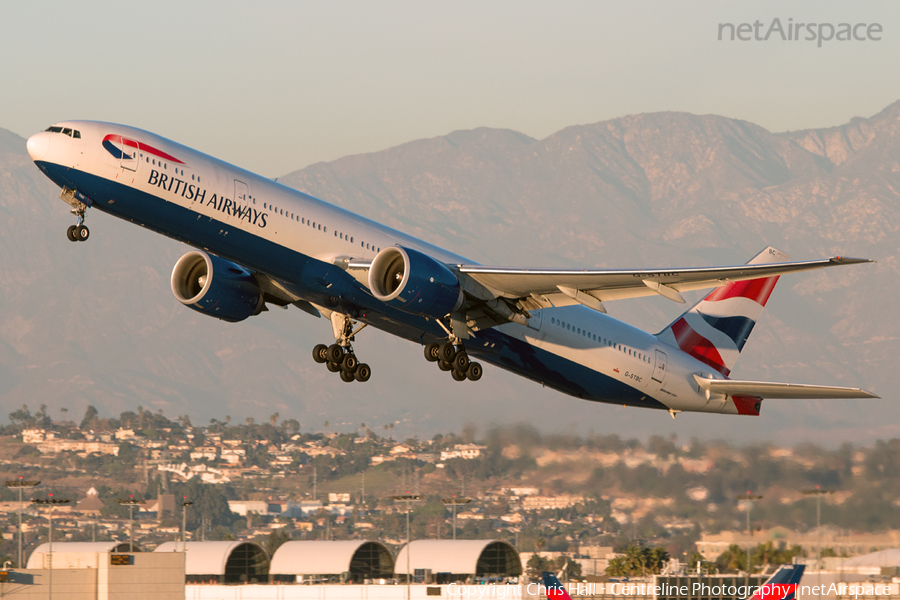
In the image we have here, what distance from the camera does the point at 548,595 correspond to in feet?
139

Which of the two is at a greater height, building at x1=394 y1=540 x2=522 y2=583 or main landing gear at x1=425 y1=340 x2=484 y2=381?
main landing gear at x1=425 y1=340 x2=484 y2=381

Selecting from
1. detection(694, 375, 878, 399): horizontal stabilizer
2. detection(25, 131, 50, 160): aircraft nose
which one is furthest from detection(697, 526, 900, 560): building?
detection(25, 131, 50, 160): aircraft nose

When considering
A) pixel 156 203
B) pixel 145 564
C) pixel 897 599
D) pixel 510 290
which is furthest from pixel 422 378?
pixel 156 203

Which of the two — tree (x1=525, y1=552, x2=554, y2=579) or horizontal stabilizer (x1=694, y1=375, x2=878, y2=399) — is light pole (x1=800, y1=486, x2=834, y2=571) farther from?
tree (x1=525, y1=552, x2=554, y2=579)

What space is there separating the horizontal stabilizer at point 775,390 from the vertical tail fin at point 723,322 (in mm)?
2000

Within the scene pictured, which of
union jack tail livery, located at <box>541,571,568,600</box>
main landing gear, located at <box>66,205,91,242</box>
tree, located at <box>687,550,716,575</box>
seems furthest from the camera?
tree, located at <box>687,550,716,575</box>

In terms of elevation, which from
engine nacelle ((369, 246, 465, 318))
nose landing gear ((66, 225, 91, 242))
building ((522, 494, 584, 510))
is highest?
nose landing gear ((66, 225, 91, 242))

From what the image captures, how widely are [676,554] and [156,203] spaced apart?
3645 centimetres

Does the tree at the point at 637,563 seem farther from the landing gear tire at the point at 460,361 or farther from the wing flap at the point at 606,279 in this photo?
the wing flap at the point at 606,279

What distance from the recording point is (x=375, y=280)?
34.5 meters

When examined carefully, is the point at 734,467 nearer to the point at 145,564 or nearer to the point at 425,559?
the point at 425,559

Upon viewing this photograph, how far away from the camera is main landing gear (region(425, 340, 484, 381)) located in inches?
1465

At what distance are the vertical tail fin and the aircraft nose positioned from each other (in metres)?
22.7

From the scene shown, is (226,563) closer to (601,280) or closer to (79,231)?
(79,231)
